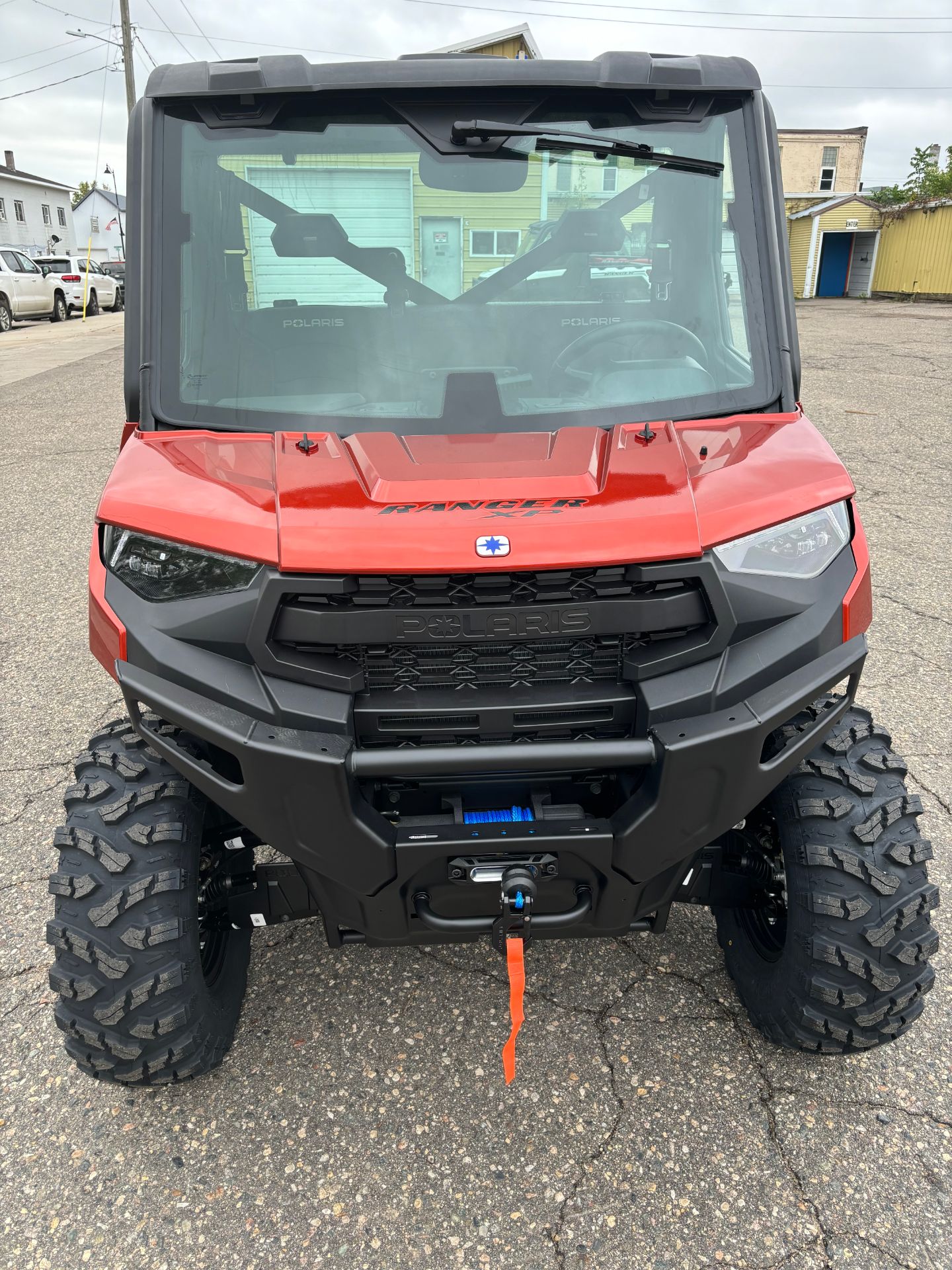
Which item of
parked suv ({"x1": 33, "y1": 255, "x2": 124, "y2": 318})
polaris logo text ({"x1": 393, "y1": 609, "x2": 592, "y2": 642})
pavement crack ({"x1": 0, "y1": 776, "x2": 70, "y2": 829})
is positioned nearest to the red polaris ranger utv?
polaris logo text ({"x1": 393, "y1": 609, "x2": 592, "y2": 642})

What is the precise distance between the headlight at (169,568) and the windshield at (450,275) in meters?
0.50

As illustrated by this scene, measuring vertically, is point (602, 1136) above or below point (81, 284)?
below

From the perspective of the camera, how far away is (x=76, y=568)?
6004 mm

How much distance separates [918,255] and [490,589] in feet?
115

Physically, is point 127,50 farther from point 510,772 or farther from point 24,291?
point 510,772

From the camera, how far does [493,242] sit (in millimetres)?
2436

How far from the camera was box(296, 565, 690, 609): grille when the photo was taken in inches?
68.9

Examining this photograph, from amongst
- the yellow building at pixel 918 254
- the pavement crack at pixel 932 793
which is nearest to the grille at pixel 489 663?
the pavement crack at pixel 932 793

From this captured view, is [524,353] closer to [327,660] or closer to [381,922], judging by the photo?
[327,660]

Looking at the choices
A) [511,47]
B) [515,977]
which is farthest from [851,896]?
[511,47]

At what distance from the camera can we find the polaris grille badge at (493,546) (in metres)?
1.70

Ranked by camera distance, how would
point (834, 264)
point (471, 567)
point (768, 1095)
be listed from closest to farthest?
point (471, 567)
point (768, 1095)
point (834, 264)

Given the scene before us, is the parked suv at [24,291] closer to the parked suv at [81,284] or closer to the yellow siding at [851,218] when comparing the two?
the parked suv at [81,284]

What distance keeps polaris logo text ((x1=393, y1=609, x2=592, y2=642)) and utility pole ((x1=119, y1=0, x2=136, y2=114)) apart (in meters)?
36.1
